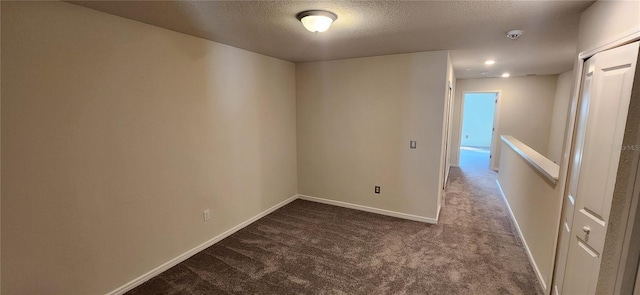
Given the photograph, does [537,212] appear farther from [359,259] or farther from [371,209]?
[371,209]

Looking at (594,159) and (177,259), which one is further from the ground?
(594,159)

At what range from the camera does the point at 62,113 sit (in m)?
1.84

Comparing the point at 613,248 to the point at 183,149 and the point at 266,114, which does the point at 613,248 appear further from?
the point at 266,114

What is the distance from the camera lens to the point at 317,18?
6.40 ft

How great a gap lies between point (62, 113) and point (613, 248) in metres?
3.31

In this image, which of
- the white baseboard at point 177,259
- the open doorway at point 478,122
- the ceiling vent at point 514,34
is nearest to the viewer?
the white baseboard at point 177,259

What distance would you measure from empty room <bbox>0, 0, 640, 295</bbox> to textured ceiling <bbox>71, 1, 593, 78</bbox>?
0.08 ft

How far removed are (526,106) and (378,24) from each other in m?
5.75

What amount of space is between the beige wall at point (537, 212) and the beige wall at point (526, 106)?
3.14m

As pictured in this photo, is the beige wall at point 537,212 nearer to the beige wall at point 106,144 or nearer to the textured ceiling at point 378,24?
the textured ceiling at point 378,24

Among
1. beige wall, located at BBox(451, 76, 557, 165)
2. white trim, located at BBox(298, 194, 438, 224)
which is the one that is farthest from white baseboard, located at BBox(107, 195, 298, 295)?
beige wall, located at BBox(451, 76, 557, 165)

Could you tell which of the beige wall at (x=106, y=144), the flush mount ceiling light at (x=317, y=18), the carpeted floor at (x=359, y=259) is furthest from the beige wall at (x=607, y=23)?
the beige wall at (x=106, y=144)

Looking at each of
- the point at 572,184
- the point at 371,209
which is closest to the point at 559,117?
the point at 371,209

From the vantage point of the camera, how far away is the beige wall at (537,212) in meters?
2.17
